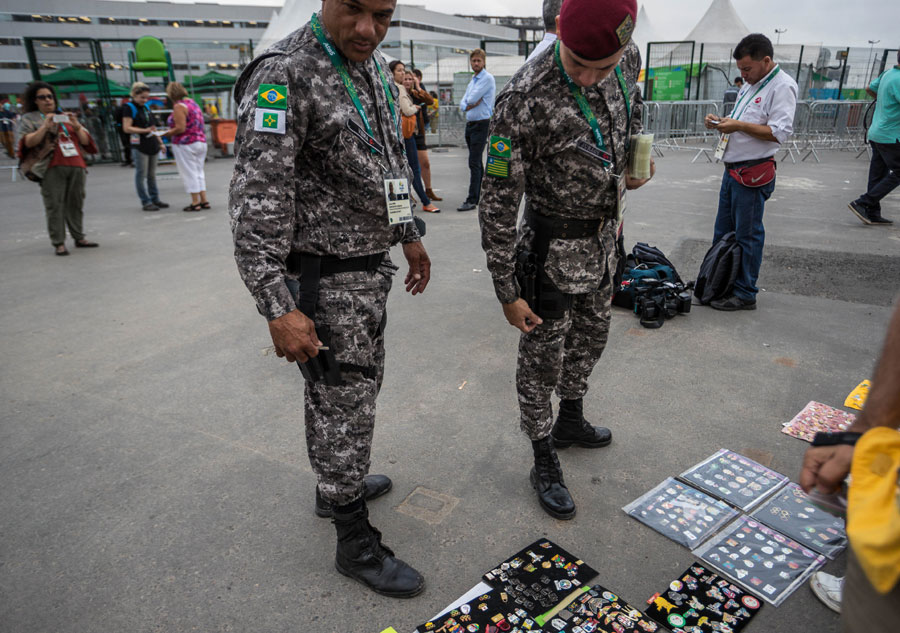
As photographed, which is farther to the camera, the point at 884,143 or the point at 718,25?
the point at 718,25

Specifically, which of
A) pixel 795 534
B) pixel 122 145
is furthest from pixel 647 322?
pixel 122 145

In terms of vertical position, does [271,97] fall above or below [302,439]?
above

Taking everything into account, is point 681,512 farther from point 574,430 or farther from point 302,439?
point 302,439

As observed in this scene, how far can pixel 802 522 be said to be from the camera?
2111mm

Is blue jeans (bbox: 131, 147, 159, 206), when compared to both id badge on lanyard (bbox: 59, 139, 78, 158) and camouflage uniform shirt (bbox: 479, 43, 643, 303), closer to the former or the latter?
id badge on lanyard (bbox: 59, 139, 78, 158)

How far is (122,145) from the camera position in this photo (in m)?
14.6

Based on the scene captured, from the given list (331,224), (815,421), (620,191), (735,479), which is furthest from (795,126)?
(331,224)

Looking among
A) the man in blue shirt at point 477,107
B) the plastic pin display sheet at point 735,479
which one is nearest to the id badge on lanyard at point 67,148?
the man in blue shirt at point 477,107

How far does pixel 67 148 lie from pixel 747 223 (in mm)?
6614

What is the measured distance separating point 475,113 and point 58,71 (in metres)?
13.0

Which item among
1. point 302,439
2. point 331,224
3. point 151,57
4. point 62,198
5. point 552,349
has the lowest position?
point 302,439

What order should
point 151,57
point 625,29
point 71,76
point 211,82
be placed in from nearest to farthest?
point 625,29 → point 71,76 → point 151,57 → point 211,82

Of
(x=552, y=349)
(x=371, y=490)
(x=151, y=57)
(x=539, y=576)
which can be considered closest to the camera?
(x=539, y=576)

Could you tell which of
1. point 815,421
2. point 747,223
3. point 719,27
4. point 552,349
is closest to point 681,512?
point 552,349
